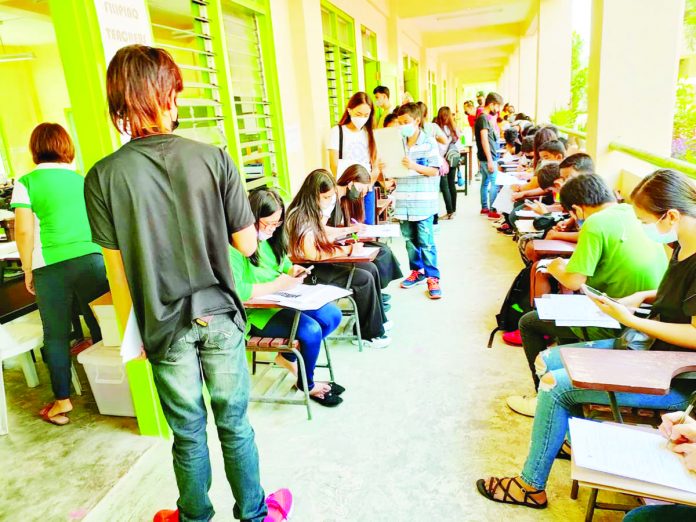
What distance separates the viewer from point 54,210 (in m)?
2.48

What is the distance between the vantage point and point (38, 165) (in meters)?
2.49

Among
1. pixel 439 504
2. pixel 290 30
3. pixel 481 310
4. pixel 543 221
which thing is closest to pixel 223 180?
pixel 439 504

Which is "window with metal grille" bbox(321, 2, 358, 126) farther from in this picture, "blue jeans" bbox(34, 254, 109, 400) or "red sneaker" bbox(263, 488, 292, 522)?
"red sneaker" bbox(263, 488, 292, 522)

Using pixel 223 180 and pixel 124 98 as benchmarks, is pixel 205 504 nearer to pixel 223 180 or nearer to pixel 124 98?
pixel 223 180

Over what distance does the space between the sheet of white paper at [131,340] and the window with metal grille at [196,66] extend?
1.50m

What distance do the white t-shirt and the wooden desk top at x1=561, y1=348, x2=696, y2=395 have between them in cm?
Result: 310

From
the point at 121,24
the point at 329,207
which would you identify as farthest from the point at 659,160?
the point at 121,24

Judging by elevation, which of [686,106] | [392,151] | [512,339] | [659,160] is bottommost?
[512,339]

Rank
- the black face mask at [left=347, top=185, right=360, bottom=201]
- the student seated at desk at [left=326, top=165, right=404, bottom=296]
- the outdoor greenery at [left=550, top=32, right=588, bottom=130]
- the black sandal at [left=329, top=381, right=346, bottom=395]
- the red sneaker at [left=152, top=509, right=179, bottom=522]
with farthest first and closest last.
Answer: the outdoor greenery at [left=550, top=32, right=588, bottom=130] < the black face mask at [left=347, top=185, right=360, bottom=201] < the student seated at desk at [left=326, top=165, right=404, bottom=296] < the black sandal at [left=329, top=381, right=346, bottom=395] < the red sneaker at [left=152, top=509, right=179, bottom=522]

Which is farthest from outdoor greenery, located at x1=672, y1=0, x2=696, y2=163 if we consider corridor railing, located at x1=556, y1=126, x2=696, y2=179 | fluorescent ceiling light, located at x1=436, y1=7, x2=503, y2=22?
fluorescent ceiling light, located at x1=436, y1=7, x2=503, y2=22

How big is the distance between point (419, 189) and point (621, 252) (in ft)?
6.87

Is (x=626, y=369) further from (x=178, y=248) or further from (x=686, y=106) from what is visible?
(x=686, y=106)

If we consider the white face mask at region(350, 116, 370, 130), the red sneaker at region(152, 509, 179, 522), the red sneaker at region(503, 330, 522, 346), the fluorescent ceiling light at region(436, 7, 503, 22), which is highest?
the fluorescent ceiling light at region(436, 7, 503, 22)

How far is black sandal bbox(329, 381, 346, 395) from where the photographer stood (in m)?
2.67
